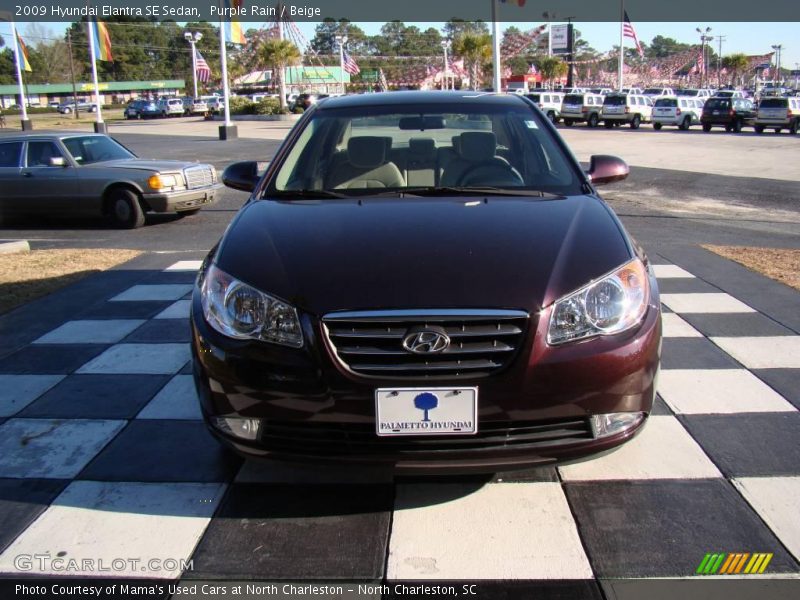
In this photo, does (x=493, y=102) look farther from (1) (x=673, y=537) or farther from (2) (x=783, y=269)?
(2) (x=783, y=269)

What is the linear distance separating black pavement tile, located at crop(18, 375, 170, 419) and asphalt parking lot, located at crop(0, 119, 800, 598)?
14mm

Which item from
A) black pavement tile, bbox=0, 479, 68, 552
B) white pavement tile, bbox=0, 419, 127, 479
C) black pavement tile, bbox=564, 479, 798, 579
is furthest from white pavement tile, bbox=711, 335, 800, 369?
black pavement tile, bbox=0, 479, 68, 552

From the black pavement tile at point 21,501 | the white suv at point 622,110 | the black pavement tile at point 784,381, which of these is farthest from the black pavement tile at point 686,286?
the white suv at point 622,110

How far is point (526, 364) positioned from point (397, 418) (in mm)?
492

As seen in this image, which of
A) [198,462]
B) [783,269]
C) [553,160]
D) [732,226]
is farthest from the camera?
[732,226]

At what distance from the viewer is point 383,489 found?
10.2 feet

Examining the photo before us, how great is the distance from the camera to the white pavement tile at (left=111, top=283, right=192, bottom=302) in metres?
6.14

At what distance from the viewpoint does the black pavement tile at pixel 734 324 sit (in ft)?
16.5

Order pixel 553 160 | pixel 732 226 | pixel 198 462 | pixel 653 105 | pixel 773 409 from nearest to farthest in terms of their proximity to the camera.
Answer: pixel 198 462, pixel 773 409, pixel 553 160, pixel 732 226, pixel 653 105

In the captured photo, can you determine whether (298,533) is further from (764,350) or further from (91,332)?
(764,350)

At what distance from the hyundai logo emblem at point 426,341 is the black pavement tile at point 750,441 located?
153 cm

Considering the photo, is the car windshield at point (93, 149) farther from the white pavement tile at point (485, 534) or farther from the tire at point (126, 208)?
the white pavement tile at point (485, 534)

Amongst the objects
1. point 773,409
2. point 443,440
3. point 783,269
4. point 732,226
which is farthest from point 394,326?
point 732,226

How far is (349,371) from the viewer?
2.59 meters
